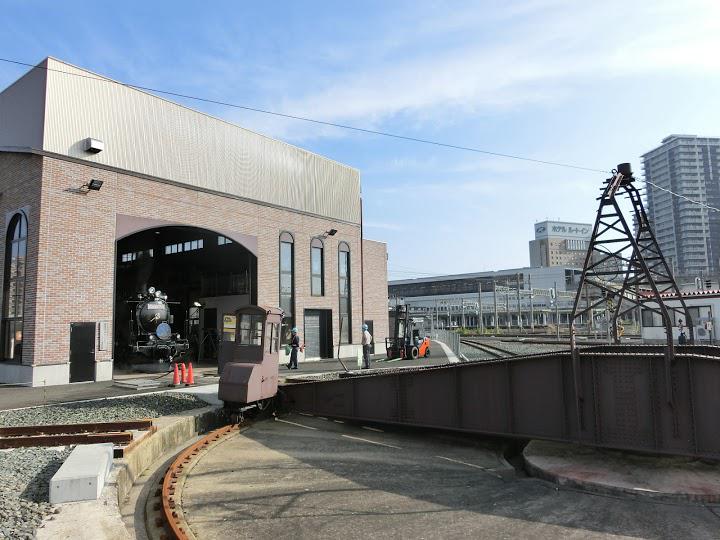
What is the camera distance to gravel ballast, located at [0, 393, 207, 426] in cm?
1048

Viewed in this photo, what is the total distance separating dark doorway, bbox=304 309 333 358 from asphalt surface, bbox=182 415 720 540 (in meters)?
17.4

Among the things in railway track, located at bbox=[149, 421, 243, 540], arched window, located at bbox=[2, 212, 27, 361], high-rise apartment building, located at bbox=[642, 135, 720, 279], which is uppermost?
high-rise apartment building, located at bbox=[642, 135, 720, 279]

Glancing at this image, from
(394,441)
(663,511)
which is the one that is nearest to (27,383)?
(394,441)

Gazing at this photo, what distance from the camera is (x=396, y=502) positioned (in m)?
6.84

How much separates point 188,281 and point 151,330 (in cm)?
857

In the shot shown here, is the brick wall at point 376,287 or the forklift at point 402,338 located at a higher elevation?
the brick wall at point 376,287

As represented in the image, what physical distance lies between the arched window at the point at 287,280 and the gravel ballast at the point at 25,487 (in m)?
17.9

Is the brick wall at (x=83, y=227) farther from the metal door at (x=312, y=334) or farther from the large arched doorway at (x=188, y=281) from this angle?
the metal door at (x=312, y=334)

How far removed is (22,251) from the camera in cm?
1806

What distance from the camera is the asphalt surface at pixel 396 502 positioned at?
591 centimetres

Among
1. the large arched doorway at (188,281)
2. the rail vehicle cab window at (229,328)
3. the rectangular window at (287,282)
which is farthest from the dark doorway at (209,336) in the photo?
the rail vehicle cab window at (229,328)

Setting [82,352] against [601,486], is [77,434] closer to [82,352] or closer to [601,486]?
[601,486]

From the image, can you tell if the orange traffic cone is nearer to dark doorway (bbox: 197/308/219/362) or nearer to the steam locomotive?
the steam locomotive

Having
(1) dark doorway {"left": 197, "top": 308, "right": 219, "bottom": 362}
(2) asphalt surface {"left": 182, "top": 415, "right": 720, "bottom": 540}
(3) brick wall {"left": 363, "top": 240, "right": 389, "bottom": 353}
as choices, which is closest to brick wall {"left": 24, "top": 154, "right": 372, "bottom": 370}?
(1) dark doorway {"left": 197, "top": 308, "right": 219, "bottom": 362}
